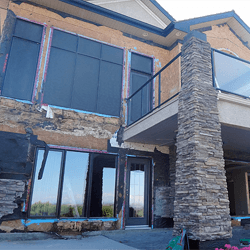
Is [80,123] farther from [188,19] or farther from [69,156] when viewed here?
[188,19]

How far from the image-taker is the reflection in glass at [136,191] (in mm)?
8359

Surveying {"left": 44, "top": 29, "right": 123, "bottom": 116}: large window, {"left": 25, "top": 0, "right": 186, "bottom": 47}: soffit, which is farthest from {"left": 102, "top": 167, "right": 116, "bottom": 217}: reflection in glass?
{"left": 25, "top": 0, "right": 186, "bottom": 47}: soffit

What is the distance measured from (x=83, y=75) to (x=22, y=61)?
203cm

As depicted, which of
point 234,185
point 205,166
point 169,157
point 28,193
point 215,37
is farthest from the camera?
point 234,185

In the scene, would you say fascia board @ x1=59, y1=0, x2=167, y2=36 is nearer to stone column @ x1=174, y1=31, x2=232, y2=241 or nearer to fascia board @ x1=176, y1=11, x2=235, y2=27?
fascia board @ x1=176, y1=11, x2=235, y2=27

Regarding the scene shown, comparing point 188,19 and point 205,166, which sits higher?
point 188,19

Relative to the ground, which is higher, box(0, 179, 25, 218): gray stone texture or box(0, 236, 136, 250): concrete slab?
box(0, 179, 25, 218): gray stone texture

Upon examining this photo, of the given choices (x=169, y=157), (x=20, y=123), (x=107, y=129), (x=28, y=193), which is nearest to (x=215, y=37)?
(x=169, y=157)

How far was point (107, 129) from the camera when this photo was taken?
851 cm

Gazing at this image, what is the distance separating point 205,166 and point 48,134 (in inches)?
191

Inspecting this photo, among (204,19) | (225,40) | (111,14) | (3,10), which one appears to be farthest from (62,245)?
(225,40)

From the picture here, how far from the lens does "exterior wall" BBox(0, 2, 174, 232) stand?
23.5 ft

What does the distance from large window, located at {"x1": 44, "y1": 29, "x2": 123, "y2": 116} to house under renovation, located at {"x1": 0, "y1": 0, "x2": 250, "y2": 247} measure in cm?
4

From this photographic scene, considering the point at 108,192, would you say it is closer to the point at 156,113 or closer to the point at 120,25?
the point at 156,113
